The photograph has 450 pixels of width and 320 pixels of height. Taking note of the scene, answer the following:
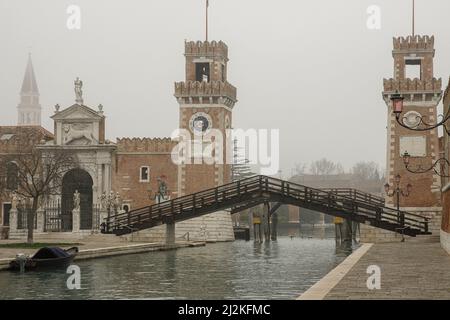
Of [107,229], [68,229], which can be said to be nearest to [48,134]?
[68,229]

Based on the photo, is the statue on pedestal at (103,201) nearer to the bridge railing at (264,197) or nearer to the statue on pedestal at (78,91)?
the bridge railing at (264,197)

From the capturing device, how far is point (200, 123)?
2135 inches

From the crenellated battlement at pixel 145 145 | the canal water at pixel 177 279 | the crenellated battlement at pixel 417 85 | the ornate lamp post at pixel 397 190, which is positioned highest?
the crenellated battlement at pixel 417 85

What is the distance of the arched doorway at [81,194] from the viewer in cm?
5353

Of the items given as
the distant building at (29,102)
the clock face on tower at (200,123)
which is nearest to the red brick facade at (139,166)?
the clock face on tower at (200,123)

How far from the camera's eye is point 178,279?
2438cm

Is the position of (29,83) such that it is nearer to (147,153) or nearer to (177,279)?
(147,153)

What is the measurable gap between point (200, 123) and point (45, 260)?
28851 millimetres

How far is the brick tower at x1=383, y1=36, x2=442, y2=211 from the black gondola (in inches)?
1015

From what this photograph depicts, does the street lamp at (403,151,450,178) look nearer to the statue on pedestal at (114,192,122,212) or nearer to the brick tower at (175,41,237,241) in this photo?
the brick tower at (175,41,237,241)

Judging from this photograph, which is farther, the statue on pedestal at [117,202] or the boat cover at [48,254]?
the statue on pedestal at [117,202]

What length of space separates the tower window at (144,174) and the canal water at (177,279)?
20.8 metres

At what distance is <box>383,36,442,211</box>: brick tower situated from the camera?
47438 millimetres
